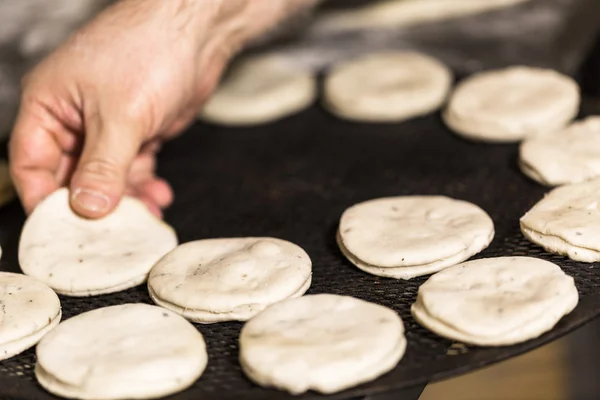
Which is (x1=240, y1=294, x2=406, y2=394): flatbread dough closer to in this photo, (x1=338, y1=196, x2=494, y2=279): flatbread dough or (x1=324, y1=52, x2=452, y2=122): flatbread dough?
(x1=338, y1=196, x2=494, y2=279): flatbread dough

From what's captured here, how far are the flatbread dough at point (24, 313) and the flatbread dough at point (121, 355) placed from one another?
45 mm

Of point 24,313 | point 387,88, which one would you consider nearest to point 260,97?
point 387,88

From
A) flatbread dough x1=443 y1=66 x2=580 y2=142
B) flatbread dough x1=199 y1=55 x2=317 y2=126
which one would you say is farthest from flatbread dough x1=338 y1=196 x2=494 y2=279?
flatbread dough x1=199 y1=55 x2=317 y2=126

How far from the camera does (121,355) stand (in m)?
1.16

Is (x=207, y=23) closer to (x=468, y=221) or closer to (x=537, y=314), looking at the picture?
(x=468, y=221)

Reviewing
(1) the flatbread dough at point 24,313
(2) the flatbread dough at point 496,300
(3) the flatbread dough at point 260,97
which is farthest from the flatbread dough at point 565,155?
(1) the flatbread dough at point 24,313

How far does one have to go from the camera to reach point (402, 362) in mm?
1145

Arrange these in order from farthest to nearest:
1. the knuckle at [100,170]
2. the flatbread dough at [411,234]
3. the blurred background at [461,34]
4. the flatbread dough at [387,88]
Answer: the blurred background at [461,34]
the flatbread dough at [387,88]
the knuckle at [100,170]
the flatbread dough at [411,234]

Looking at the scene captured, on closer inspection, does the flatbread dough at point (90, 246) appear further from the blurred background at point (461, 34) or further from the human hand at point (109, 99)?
the blurred background at point (461, 34)

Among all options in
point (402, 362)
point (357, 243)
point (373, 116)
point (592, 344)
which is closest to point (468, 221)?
point (357, 243)

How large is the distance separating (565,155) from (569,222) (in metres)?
0.28

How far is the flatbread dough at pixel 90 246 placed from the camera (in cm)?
140

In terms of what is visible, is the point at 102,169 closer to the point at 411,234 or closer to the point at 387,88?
the point at 411,234

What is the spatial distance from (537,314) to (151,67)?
2.91 ft
